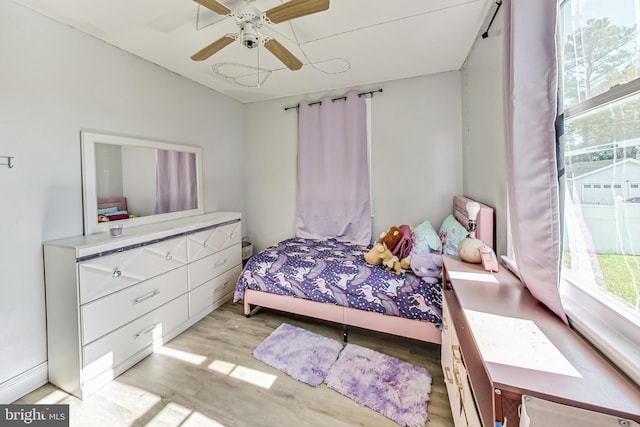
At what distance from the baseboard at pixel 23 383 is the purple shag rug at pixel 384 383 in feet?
6.50

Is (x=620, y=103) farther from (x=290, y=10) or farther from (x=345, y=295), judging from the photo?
(x=345, y=295)

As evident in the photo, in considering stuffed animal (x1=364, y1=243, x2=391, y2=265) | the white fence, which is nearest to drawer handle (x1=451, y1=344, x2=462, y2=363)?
the white fence

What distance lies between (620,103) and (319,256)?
7.49 feet

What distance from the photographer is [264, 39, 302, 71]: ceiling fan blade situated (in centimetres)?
171

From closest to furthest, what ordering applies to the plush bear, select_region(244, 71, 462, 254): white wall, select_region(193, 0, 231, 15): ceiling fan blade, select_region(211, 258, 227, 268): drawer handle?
1. select_region(193, 0, 231, 15): ceiling fan blade
2. the plush bear
3. select_region(211, 258, 227, 268): drawer handle
4. select_region(244, 71, 462, 254): white wall

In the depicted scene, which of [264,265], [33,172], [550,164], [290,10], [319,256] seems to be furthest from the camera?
[319,256]

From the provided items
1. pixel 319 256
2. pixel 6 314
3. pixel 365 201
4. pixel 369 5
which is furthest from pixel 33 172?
pixel 365 201

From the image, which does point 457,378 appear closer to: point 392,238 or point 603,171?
point 603,171

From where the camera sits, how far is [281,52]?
183 centimetres

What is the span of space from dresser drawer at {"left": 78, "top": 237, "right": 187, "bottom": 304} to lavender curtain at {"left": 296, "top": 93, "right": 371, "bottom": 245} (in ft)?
5.43

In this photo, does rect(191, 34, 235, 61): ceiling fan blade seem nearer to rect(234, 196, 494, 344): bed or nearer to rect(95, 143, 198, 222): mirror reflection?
rect(95, 143, 198, 222): mirror reflection

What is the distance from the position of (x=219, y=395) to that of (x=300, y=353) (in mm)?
640

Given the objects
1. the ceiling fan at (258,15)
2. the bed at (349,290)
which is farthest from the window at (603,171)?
the ceiling fan at (258,15)

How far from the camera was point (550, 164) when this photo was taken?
3.62 feet
